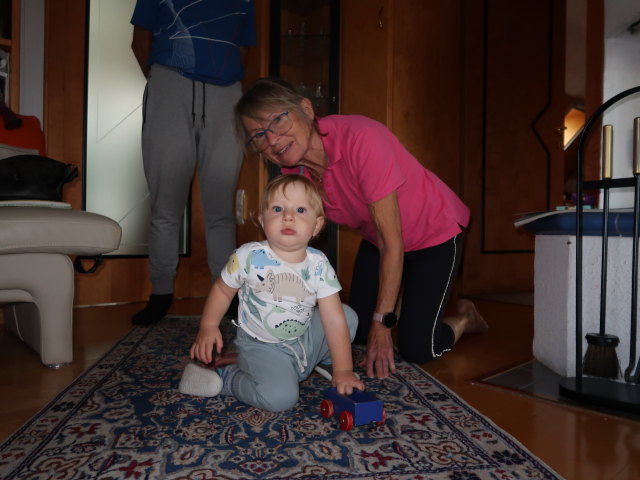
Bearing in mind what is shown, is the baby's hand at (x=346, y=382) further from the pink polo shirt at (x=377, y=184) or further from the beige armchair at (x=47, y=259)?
the beige armchair at (x=47, y=259)

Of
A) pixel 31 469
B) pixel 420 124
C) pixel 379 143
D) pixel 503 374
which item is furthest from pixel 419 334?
pixel 420 124

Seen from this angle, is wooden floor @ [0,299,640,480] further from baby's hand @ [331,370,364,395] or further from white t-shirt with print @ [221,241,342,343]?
white t-shirt with print @ [221,241,342,343]

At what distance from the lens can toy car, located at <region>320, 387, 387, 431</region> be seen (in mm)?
868

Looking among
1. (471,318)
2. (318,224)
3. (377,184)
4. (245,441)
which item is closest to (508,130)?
(471,318)

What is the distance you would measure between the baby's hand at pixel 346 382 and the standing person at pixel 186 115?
0.99 metres

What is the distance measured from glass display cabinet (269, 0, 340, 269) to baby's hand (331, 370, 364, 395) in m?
1.41

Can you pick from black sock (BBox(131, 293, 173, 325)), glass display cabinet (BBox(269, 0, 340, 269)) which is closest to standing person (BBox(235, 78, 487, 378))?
black sock (BBox(131, 293, 173, 325))

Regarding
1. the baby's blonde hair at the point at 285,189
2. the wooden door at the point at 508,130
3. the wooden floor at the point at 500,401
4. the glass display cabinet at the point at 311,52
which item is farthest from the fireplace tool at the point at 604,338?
the wooden door at the point at 508,130

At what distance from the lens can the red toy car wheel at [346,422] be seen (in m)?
0.86

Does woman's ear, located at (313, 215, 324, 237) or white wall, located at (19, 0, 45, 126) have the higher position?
white wall, located at (19, 0, 45, 126)

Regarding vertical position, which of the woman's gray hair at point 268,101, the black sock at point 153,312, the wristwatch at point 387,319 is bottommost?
the black sock at point 153,312

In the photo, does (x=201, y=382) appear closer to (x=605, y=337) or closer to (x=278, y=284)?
(x=278, y=284)

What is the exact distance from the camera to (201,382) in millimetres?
1059

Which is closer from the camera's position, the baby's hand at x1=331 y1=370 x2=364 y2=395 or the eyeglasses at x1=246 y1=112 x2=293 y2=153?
the baby's hand at x1=331 y1=370 x2=364 y2=395
